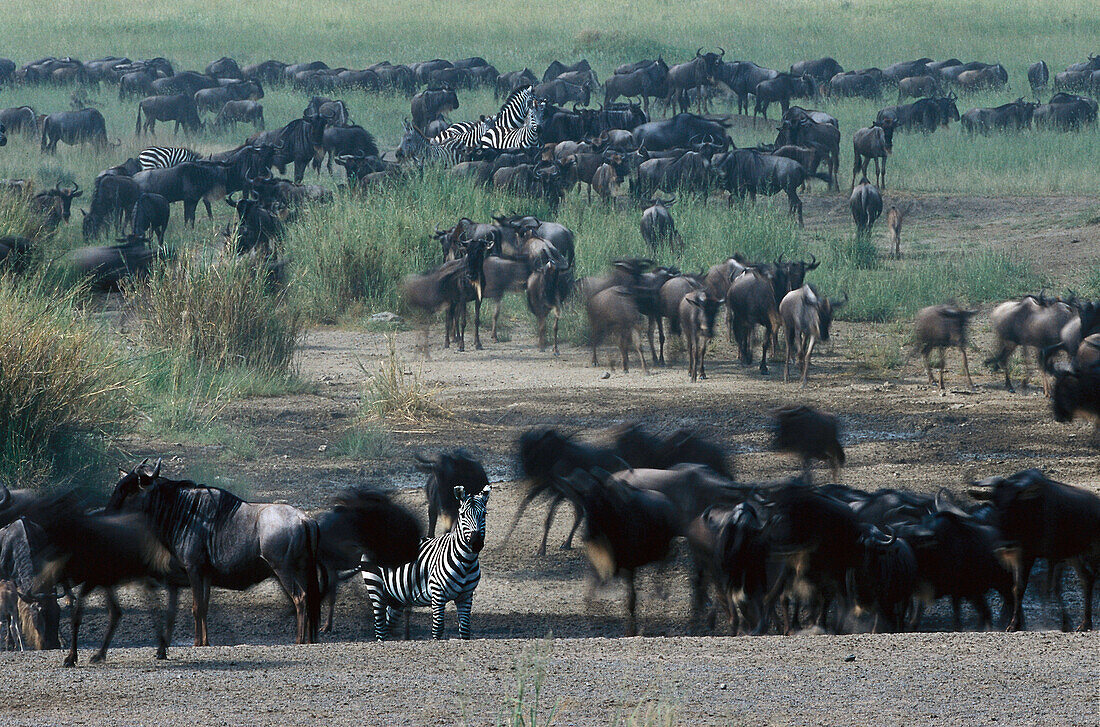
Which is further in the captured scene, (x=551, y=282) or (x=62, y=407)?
(x=551, y=282)

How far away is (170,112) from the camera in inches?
1244

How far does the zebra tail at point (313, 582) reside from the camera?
6094mm

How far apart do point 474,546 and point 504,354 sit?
742 cm

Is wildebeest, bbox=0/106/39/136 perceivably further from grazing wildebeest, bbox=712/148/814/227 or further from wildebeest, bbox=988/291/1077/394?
wildebeest, bbox=988/291/1077/394

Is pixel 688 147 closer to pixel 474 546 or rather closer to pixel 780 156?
pixel 780 156

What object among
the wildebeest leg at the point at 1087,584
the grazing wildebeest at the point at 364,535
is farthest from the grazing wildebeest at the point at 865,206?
the grazing wildebeest at the point at 364,535

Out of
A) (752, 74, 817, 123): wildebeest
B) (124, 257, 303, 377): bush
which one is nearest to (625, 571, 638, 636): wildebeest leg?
(124, 257, 303, 377): bush

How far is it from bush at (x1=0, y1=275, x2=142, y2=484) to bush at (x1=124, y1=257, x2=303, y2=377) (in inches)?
91.3

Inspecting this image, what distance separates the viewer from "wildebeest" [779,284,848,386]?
11961 mm

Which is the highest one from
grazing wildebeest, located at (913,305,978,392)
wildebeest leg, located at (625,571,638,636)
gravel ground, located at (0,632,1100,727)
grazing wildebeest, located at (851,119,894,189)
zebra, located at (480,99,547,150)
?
zebra, located at (480,99,547,150)

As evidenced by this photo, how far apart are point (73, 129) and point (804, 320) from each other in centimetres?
1991

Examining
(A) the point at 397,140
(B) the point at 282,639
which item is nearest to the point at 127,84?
(A) the point at 397,140

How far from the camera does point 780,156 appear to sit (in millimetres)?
21641

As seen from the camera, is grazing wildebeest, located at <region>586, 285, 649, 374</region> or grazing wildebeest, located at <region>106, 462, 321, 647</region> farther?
grazing wildebeest, located at <region>586, 285, 649, 374</region>
